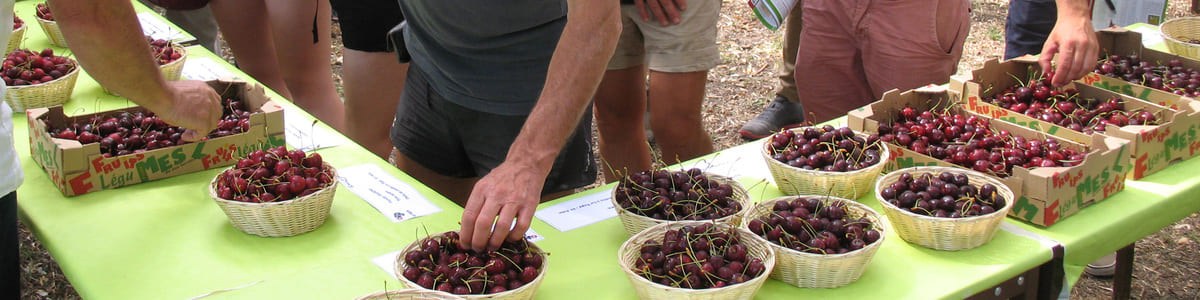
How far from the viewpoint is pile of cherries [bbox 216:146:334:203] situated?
6.57 feet

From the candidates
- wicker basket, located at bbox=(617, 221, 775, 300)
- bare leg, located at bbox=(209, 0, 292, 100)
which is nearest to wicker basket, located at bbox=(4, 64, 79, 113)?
bare leg, located at bbox=(209, 0, 292, 100)

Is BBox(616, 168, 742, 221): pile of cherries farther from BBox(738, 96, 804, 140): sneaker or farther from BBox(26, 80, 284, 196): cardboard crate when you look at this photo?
BBox(738, 96, 804, 140): sneaker

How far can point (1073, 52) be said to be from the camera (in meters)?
2.56

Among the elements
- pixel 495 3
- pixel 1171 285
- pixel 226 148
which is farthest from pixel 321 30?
pixel 1171 285

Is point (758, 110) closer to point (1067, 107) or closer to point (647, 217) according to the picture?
point (1067, 107)

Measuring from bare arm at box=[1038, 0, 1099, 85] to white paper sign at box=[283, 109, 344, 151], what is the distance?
5.78 feet

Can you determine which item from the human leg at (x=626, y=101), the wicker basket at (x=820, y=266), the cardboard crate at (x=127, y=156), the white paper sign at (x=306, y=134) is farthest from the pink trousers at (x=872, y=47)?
the cardboard crate at (x=127, y=156)

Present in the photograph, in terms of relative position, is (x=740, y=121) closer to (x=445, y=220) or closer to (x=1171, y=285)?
(x=1171, y=285)

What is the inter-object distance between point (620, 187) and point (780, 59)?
170 inches

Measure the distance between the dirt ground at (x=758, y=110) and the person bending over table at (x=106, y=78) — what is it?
1434 millimetres

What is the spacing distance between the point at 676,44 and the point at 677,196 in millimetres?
1319

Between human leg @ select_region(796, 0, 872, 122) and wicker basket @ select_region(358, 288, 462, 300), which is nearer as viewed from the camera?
→ wicker basket @ select_region(358, 288, 462, 300)

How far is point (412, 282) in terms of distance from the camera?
5.50 ft

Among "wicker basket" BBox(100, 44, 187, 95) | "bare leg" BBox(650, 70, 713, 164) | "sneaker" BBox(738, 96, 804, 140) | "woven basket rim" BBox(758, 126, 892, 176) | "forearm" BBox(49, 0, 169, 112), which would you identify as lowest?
"sneaker" BBox(738, 96, 804, 140)
